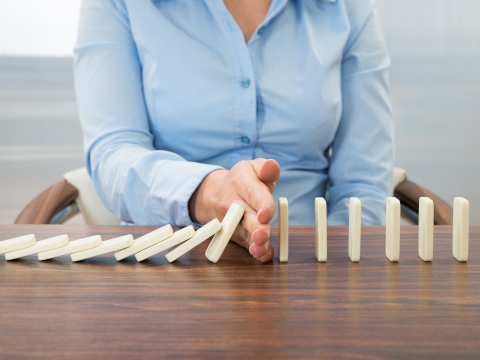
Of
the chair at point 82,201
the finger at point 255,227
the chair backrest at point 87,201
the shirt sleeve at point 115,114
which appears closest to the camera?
the finger at point 255,227

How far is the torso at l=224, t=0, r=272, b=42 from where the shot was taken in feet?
2.68

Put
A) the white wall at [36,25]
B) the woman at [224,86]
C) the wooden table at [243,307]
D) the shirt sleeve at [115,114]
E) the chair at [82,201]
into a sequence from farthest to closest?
the white wall at [36,25] < the chair at [82,201] < the woman at [224,86] < the shirt sleeve at [115,114] < the wooden table at [243,307]

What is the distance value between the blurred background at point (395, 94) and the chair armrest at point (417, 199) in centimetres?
73

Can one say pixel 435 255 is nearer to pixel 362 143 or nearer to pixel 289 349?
pixel 289 349

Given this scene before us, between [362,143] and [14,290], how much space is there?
0.67 meters

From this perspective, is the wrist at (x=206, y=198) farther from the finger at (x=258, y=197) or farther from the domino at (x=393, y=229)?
the domino at (x=393, y=229)

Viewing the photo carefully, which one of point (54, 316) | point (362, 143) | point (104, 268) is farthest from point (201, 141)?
point (54, 316)

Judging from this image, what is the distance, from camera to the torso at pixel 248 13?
82 centimetres

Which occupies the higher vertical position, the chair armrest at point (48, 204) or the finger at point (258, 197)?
the finger at point (258, 197)

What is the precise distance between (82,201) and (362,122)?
→ 62 centimetres

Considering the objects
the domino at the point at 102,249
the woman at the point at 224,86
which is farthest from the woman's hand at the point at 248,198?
the woman at the point at 224,86

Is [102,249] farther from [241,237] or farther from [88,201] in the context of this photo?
[88,201]

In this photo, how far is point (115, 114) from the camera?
0.75m

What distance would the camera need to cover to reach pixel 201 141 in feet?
2.59
